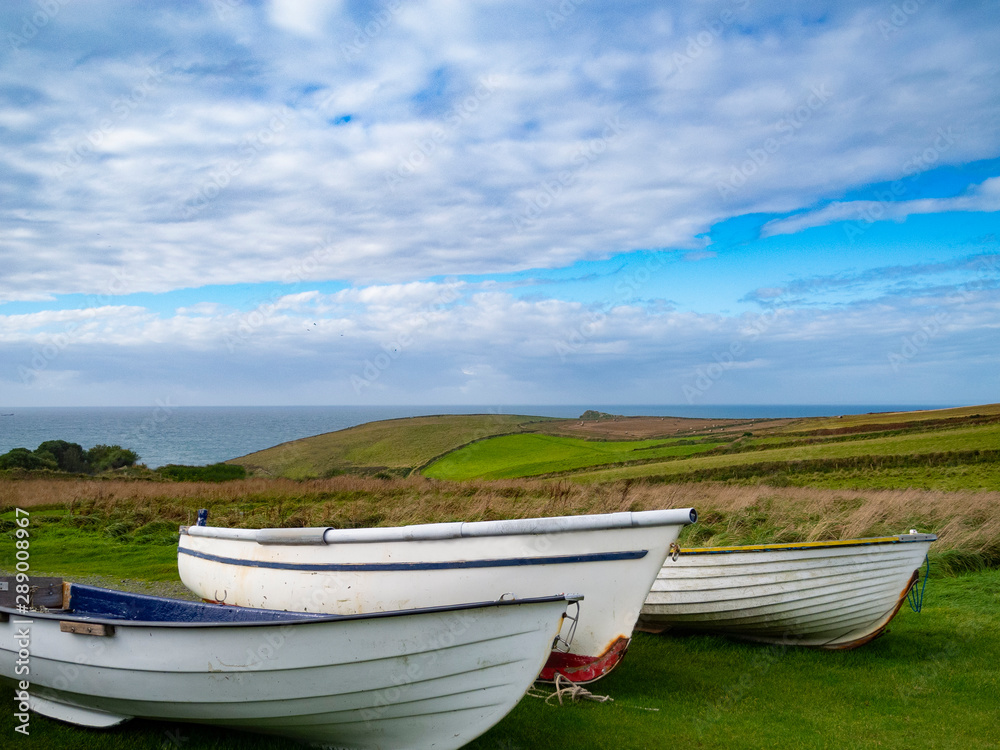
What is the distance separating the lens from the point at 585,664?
7062 millimetres

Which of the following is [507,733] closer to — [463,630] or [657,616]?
[463,630]

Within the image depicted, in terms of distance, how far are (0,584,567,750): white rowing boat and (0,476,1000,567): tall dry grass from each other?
10356 millimetres

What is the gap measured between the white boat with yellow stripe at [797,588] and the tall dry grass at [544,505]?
4.65 m

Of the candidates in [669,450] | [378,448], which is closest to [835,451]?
[669,450]

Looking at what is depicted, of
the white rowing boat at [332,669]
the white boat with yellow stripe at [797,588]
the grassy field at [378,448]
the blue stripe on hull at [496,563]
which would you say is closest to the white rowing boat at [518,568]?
the blue stripe on hull at [496,563]

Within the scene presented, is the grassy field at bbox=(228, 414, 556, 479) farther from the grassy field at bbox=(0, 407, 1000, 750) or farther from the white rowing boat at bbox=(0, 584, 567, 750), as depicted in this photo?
the white rowing boat at bbox=(0, 584, 567, 750)

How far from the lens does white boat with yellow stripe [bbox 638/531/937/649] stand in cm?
861

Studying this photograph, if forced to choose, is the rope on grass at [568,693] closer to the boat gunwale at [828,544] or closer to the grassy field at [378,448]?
the boat gunwale at [828,544]

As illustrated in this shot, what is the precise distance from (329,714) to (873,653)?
7.58 metres

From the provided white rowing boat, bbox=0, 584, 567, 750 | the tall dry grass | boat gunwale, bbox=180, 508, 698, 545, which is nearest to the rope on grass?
boat gunwale, bbox=180, 508, 698, 545

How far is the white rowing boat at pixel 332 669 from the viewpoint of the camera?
5023 mm

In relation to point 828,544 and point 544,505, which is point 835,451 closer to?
point 544,505

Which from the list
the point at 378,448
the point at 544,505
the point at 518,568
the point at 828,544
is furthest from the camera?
the point at 378,448

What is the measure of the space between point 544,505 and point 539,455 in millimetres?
27645
